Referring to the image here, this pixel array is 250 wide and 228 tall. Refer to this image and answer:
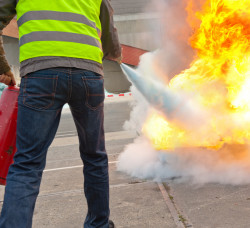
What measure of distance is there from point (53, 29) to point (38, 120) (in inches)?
20.7

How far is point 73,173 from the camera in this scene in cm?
381

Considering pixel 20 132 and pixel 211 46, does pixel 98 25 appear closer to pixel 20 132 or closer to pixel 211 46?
pixel 20 132

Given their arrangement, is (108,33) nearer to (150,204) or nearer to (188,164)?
(150,204)

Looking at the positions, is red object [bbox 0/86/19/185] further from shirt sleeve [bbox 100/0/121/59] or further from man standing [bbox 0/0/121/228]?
shirt sleeve [bbox 100/0/121/59]

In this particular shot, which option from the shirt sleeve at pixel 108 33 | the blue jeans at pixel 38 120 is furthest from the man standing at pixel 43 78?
the shirt sleeve at pixel 108 33

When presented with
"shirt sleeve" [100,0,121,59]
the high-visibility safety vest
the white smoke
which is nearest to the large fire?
the white smoke

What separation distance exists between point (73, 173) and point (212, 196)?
1768mm

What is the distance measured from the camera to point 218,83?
3.61 m

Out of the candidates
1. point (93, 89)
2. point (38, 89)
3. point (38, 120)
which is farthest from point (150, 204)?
point (38, 89)

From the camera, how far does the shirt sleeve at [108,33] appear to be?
6.93ft

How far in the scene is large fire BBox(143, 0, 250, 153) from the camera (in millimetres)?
3273

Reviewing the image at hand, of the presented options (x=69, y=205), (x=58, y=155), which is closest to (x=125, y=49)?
(x=58, y=155)

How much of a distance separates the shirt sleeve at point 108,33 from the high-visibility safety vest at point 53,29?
10.9 inches

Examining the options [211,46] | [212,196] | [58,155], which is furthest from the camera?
[58,155]
